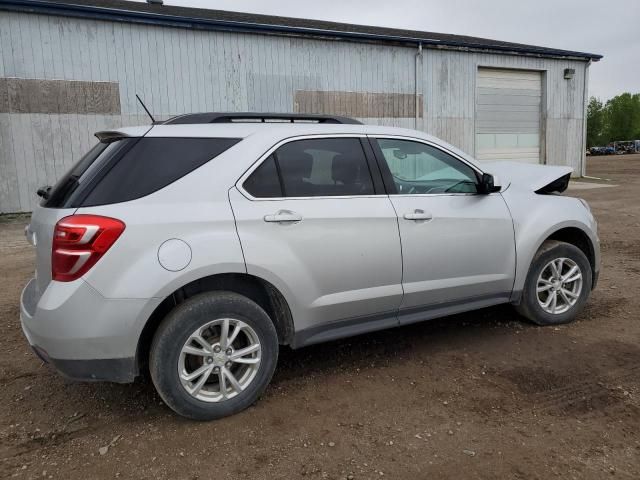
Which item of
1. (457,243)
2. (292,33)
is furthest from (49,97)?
(457,243)

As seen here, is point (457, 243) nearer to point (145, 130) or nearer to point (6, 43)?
point (145, 130)

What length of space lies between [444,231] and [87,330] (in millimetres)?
2370

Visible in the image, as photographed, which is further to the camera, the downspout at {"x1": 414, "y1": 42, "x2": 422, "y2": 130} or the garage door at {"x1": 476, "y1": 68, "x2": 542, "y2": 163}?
the garage door at {"x1": 476, "y1": 68, "x2": 542, "y2": 163}

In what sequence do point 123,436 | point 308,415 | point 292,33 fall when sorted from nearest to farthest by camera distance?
point 123,436, point 308,415, point 292,33

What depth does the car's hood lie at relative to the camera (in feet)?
14.2

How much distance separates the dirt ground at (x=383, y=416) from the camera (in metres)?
2.61

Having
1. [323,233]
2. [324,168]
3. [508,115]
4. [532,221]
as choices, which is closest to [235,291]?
[323,233]

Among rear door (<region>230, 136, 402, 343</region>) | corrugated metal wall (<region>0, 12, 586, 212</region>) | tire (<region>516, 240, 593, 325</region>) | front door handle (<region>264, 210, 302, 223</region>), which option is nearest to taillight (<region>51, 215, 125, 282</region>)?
rear door (<region>230, 136, 402, 343</region>)

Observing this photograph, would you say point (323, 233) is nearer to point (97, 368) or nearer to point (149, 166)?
point (149, 166)

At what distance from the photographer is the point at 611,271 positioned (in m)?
6.33

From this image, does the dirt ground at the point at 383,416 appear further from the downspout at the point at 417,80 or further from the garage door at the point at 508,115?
the garage door at the point at 508,115

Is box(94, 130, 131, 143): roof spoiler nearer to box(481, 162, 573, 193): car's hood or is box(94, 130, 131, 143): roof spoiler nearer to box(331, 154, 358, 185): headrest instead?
box(331, 154, 358, 185): headrest

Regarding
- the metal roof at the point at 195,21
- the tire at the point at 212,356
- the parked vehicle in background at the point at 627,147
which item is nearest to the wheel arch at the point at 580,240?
the tire at the point at 212,356

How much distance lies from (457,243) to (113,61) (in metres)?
10.7
